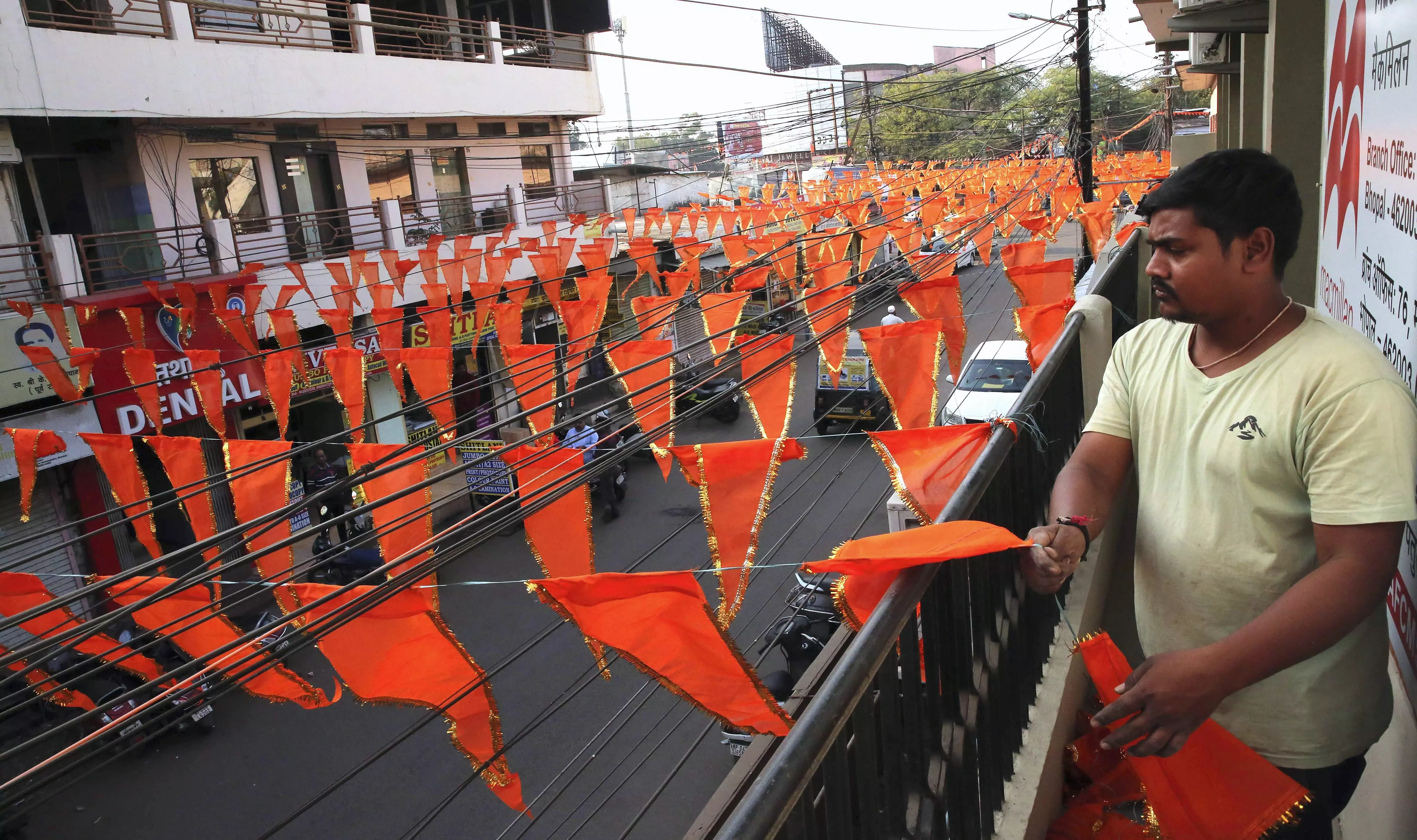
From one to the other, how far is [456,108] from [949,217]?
11.2 m

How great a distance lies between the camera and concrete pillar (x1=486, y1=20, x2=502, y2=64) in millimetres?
18422

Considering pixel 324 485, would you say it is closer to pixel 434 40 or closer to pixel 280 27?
pixel 280 27

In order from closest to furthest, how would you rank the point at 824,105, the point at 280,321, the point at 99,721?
the point at 99,721
the point at 280,321
the point at 824,105

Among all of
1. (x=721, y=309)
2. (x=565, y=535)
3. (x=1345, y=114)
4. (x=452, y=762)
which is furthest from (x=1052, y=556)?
(x=452, y=762)

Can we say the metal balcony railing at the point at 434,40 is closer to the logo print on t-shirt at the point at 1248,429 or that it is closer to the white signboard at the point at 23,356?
the white signboard at the point at 23,356

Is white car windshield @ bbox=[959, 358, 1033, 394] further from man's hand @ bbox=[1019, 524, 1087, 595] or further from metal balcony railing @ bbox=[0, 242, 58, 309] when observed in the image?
man's hand @ bbox=[1019, 524, 1087, 595]

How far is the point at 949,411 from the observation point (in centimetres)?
1371

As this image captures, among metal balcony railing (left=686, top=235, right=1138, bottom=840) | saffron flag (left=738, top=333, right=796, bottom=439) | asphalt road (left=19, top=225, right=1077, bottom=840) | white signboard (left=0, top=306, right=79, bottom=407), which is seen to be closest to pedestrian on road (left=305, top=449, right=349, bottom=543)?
asphalt road (left=19, top=225, right=1077, bottom=840)

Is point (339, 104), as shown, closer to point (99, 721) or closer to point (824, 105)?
point (99, 721)

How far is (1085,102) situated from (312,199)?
13494 mm

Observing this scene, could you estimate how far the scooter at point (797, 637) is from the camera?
795 centimetres

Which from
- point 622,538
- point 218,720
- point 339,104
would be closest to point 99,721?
point 218,720

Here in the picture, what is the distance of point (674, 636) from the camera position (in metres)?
2.95

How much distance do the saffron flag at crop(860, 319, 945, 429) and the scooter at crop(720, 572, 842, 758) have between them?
166 centimetres
